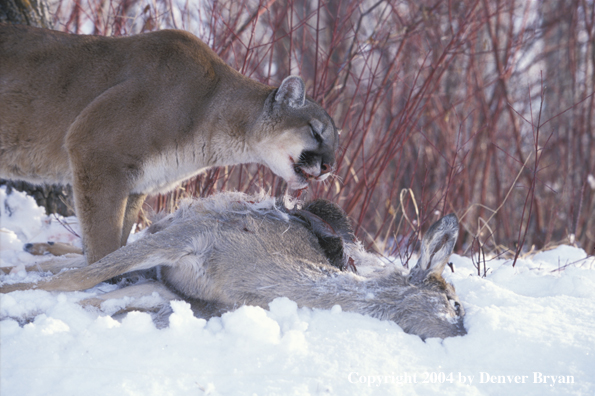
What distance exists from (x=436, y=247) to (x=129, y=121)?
220 cm

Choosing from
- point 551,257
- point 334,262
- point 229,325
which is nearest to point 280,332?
point 229,325

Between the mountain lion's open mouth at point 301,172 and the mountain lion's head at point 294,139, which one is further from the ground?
the mountain lion's head at point 294,139

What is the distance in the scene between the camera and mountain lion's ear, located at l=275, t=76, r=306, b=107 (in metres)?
3.93

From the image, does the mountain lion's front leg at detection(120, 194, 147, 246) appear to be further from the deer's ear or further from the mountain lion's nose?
the deer's ear

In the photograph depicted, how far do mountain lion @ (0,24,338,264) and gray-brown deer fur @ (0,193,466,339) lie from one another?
652mm

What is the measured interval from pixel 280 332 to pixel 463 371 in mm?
906

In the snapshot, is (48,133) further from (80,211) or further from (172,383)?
(172,383)

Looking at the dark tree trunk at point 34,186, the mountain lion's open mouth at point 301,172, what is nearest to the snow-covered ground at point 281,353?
the mountain lion's open mouth at point 301,172

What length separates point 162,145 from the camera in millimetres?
3510

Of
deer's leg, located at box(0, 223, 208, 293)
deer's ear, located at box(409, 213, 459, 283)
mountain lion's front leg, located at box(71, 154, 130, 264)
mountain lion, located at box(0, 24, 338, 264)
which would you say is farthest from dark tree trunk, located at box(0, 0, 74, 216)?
deer's ear, located at box(409, 213, 459, 283)

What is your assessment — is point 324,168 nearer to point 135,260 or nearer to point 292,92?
point 292,92

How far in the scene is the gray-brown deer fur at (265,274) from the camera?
275 centimetres

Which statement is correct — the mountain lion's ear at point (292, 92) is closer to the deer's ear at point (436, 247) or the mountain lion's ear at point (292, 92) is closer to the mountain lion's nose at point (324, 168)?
the mountain lion's nose at point (324, 168)

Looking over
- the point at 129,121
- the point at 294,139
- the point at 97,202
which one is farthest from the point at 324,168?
the point at 97,202
